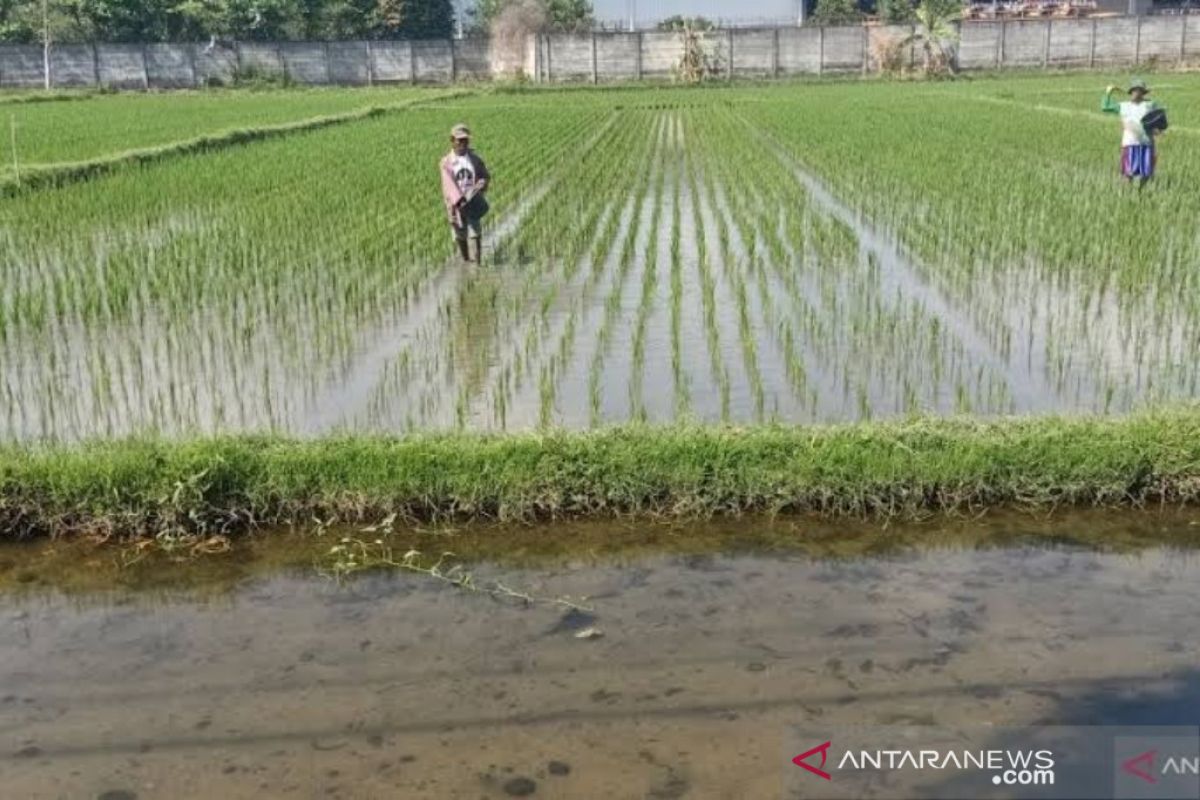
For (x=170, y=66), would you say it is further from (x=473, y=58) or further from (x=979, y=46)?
(x=979, y=46)

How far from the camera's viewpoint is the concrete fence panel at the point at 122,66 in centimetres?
4219

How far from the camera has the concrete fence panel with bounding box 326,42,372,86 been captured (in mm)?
42844

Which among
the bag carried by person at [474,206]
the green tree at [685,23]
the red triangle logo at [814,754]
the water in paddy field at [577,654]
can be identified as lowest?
the red triangle logo at [814,754]

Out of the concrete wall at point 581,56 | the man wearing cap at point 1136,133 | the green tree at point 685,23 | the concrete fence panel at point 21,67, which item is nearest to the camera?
the man wearing cap at point 1136,133

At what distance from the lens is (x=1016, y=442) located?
477 cm

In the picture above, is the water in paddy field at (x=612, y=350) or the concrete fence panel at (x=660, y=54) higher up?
the concrete fence panel at (x=660, y=54)

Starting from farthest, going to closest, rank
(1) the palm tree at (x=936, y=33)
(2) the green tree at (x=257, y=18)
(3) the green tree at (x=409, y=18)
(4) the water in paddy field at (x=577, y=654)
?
1. (3) the green tree at (x=409, y=18)
2. (2) the green tree at (x=257, y=18)
3. (1) the palm tree at (x=936, y=33)
4. (4) the water in paddy field at (x=577, y=654)

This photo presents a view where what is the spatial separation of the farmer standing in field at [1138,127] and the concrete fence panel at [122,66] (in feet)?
126

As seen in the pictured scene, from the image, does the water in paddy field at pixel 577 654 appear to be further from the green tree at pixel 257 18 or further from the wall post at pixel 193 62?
the green tree at pixel 257 18

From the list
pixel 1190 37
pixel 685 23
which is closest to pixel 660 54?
pixel 685 23

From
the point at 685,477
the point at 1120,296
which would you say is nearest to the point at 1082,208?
the point at 1120,296

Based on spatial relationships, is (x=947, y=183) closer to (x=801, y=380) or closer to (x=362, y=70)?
(x=801, y=380)

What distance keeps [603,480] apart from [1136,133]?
8.88 metres

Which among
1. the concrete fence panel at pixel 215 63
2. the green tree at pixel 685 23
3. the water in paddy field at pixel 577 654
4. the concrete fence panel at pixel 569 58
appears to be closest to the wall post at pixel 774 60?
the green tree at pixel 685 23
